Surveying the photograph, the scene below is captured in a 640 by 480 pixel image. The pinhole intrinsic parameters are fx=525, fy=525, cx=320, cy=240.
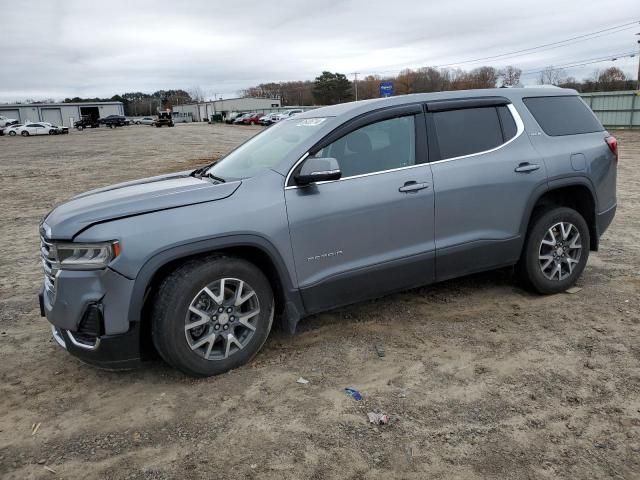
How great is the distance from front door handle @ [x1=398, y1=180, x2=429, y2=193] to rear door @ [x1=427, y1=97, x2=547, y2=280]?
125 millimetres

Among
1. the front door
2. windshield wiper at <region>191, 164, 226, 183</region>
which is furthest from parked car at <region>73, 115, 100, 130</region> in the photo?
the front door

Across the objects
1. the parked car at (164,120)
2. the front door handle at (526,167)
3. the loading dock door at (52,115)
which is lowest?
the front door handle at (526,167)

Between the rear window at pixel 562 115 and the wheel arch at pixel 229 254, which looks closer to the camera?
the wheel arch at pixel 229 254

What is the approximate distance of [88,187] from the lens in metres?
13.5

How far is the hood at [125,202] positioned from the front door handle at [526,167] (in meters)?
2.40

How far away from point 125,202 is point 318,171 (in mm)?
1277

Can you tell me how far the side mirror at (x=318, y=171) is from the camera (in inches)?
140

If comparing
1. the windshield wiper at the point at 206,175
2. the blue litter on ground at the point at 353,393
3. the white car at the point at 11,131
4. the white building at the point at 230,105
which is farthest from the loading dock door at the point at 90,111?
the blue litter on ground at the point at 353,393

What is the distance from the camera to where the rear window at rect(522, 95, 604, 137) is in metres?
4.73

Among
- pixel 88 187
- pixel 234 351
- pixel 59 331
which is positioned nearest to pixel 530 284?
pixel 234 351

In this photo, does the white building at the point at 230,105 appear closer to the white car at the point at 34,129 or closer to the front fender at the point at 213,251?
the white car at the point at 34,129

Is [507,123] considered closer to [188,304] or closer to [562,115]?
[562,115]

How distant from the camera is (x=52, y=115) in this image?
9431 centimetres

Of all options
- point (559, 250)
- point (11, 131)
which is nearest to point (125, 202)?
point (559, 250)
